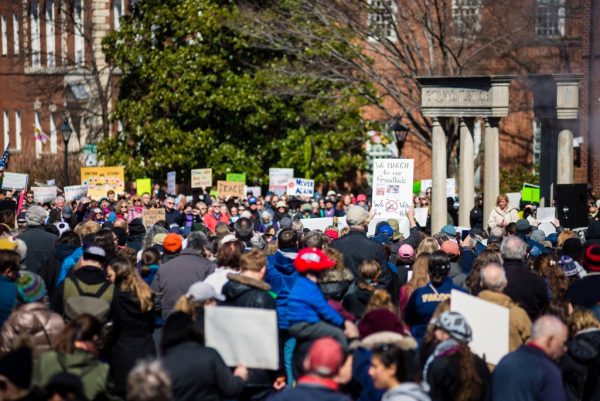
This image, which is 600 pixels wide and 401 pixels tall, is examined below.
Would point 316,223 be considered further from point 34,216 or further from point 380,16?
point 380,16

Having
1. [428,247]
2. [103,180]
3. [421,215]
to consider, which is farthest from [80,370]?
[103,180]

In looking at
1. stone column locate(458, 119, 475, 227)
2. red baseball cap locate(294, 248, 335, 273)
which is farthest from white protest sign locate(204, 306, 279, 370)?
stone column locate(458, 119, 475, 227)

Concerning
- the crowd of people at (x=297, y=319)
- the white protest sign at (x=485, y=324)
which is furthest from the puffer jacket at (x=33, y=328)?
the white protest sign at (x=485, y=324)

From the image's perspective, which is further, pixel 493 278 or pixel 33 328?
pixel 493 278

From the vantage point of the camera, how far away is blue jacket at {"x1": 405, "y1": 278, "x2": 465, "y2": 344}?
1006cm

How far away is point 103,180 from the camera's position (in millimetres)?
29344

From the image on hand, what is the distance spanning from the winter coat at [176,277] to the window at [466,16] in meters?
24.4

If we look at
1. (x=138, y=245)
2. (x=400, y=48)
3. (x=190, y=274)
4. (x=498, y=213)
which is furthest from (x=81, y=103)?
(x=190, y=274)

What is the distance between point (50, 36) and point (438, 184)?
30.6 metres

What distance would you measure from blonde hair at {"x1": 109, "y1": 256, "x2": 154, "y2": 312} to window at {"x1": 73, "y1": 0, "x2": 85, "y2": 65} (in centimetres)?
3721

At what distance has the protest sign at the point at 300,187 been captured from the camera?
96.4ft

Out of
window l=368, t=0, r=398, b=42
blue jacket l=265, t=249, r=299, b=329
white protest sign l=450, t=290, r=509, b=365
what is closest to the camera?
white protest sign l=450, t=290, r=509, b=365

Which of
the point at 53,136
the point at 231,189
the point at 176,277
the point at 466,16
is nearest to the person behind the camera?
the point at 176,277

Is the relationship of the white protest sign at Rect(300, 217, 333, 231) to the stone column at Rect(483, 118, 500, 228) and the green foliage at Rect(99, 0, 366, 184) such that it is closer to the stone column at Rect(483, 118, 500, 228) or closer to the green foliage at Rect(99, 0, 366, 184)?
the stone column at Rect(483, 118, 500, 228)
